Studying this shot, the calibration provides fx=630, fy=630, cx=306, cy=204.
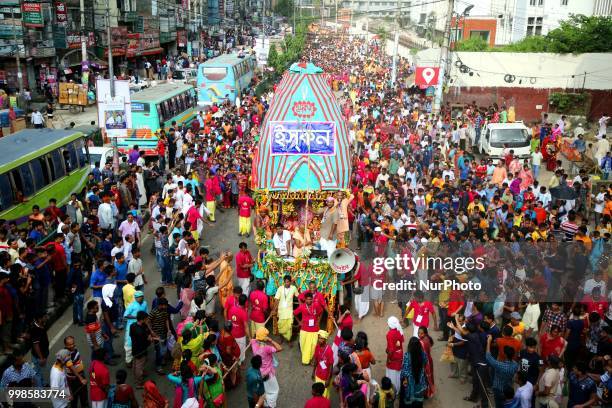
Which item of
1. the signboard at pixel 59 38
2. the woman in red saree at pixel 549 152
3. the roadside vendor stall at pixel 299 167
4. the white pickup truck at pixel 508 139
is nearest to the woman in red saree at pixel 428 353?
the roadside vendor stall at pixel 299 167

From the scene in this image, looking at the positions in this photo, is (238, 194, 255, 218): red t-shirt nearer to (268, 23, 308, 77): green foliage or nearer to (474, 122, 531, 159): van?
(474, 122, 531, 159): van

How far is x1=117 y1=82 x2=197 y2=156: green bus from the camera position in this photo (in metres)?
23.3

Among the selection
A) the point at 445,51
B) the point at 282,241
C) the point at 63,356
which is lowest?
the point at 63,356

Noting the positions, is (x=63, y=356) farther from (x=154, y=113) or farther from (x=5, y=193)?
(x=154, y=113)

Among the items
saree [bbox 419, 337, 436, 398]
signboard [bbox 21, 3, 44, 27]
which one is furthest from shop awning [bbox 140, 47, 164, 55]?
saree [bbox 419, 337, 436, 398]

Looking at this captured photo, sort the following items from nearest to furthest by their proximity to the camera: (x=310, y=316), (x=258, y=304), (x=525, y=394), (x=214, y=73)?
(x=525, y=394)
(x=310, y=316)
(x=258, y=304)
(x=214, y=73)

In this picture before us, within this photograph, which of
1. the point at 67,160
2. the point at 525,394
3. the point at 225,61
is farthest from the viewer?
the point at 225,61

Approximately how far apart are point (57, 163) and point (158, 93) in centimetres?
1132

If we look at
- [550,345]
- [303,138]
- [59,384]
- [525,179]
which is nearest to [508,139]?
[525,179]

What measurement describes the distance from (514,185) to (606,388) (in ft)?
30.1

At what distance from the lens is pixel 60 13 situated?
3619 cm

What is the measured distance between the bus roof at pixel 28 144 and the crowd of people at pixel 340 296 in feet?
5.05

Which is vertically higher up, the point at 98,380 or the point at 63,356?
the point at 63,356

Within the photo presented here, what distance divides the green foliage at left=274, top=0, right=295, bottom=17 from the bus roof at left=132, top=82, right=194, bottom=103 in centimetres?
9146
